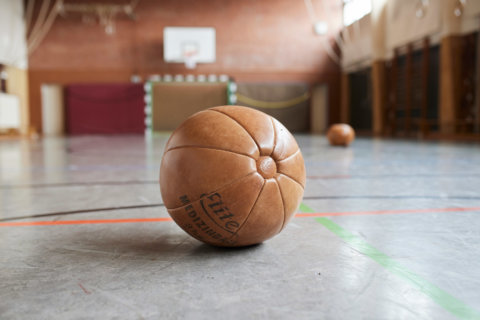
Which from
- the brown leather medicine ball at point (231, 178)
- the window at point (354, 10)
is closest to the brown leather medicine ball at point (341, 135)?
the brown leather medicine ball at point (231, 178)

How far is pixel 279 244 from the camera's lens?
176 centimetres

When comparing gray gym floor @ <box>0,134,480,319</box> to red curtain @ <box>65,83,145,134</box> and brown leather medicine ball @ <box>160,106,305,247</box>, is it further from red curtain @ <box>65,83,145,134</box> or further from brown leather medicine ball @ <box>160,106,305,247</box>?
red curtain @ <box>65,83,145,134</box>

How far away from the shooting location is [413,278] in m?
1.34

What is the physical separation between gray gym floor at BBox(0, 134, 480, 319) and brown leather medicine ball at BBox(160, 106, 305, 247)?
0.39 ft

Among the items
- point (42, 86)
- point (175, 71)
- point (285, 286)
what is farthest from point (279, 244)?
point (42, 86)

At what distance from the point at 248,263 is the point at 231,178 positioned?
315mm

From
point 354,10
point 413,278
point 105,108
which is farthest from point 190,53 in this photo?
point 413,278

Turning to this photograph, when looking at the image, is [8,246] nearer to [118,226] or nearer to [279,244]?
[118,226]

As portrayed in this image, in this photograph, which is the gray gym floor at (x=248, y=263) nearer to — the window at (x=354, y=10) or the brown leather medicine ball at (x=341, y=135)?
the brown leather medicine ball at (x=341, y=135)

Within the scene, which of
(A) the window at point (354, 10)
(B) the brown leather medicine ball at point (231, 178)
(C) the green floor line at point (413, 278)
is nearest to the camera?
(C) the green floor line at point (413, 278)

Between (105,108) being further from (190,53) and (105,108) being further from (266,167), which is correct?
(266,167)

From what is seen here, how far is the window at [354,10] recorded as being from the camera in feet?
52.6

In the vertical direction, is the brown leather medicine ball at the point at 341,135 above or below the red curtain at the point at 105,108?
below

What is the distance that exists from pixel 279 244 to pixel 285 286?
47 cm
